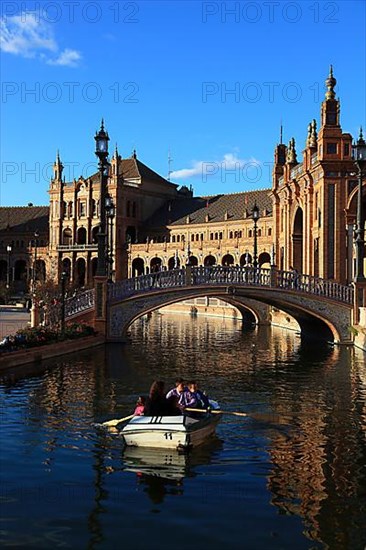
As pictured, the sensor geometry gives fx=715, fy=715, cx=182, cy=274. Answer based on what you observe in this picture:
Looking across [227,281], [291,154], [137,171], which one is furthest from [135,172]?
[227,281]

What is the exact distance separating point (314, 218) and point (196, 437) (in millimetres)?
34696

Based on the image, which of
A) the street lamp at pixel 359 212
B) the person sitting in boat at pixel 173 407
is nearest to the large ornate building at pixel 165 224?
the street lamp at pixel 359 212

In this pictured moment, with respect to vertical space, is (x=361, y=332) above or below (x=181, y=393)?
below

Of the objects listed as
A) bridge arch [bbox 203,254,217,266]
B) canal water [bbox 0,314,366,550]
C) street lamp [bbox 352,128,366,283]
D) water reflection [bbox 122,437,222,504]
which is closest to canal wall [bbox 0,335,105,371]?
canal water [bbox 0,314,366,550]

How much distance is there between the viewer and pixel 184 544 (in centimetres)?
1052

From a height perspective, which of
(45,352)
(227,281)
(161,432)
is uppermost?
(227,281)

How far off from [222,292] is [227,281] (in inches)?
25.8

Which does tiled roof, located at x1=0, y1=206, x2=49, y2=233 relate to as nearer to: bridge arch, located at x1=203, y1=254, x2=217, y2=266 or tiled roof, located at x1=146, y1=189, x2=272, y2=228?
tiled roof, located at x1=146, y1=189, x2=272, y2=228

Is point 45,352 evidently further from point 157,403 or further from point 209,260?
point 209,260

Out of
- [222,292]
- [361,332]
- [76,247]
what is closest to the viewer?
[361,332]

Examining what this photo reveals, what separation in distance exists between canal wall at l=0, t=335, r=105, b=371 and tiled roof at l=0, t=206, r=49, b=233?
104 m

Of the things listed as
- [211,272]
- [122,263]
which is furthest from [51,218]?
[211,272]

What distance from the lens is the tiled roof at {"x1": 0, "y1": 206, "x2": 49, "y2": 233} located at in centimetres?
13612

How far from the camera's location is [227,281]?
125ft
